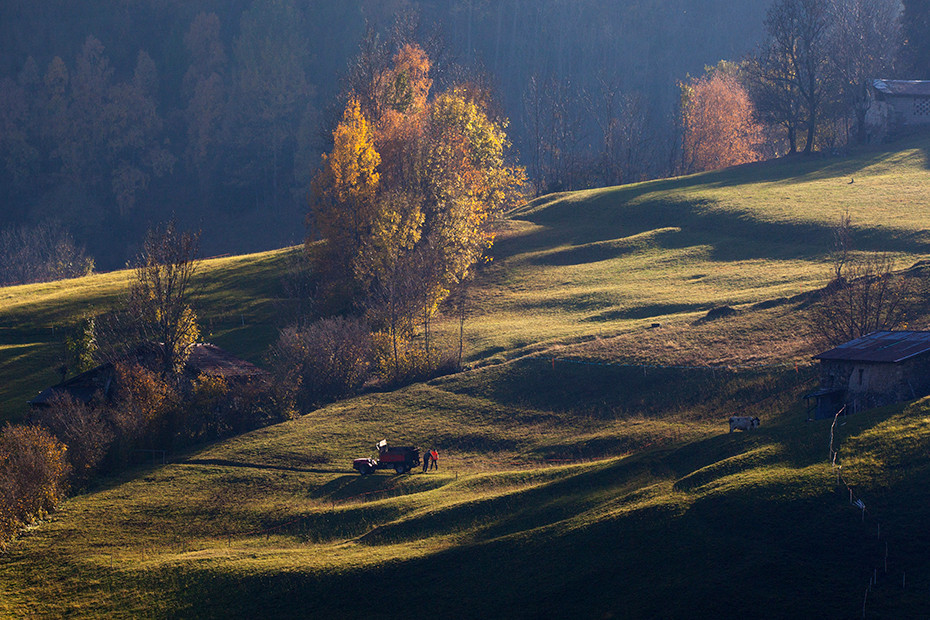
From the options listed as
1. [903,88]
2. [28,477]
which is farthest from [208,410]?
[903,88]

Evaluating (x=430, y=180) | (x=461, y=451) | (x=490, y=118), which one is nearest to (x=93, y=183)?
(x=490, y=118)

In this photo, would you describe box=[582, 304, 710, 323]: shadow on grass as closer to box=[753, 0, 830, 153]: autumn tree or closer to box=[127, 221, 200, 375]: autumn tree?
box=[127, 221, 200, 375]: autumn tree

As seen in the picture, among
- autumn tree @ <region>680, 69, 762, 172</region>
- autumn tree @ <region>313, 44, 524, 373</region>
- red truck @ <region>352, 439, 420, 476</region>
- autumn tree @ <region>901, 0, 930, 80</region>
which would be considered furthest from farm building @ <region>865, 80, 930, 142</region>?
red truck @ <region>352, 439, 420, 476</region>

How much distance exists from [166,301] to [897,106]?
320 ft

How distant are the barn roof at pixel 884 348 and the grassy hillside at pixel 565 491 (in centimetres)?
375

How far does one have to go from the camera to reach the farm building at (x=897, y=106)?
110m

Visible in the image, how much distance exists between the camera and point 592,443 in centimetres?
4697

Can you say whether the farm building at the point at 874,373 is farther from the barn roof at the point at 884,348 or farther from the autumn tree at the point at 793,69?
the autumn tree at the point at 793,69

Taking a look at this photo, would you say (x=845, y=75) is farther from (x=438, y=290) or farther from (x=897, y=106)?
(x=438, y=290)

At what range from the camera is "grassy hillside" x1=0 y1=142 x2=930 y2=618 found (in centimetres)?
2961

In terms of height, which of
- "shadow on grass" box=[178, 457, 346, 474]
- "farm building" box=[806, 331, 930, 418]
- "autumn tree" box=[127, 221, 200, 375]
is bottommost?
"shadow on grass" box=[178, 457, 346, 474]

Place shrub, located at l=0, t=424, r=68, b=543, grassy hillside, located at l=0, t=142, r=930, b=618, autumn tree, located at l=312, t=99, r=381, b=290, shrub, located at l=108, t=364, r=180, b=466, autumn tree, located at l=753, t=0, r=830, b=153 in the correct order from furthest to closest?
1. autumn tree, located at l=753, t=0, r=830, b=153
2. autumn tree, located at l=312, t=99, r=381, b=290
3. shrub, located at l=108, t=364, r=180, b=466
4. shrub, located at l=0, t=424, r=68, b=543
5. grassy hillside, located at l=0, t=142, r=930, b=618

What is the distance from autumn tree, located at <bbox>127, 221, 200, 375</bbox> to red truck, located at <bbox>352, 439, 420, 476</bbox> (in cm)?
2046

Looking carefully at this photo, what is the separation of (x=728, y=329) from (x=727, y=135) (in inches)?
3571
